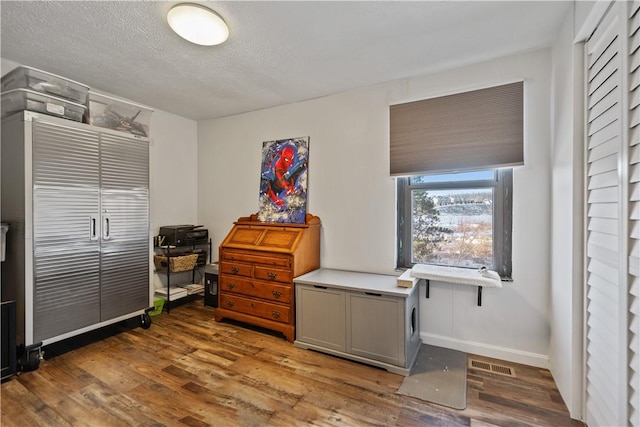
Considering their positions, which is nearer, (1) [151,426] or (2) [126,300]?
(1) [151,426]

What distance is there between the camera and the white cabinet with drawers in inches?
88.4

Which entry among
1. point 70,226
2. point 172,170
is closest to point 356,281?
point 70,226

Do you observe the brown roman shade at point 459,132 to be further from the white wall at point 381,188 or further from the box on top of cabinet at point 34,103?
the box on top of cabinet at point 34,103

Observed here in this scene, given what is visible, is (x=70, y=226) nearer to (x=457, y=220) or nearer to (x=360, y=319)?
(x=360, y=319)

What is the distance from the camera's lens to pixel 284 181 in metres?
3.45

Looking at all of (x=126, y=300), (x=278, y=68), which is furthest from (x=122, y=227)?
(x=278, y=68)

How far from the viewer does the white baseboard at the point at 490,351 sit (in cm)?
228

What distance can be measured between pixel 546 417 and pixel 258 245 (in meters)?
2.58

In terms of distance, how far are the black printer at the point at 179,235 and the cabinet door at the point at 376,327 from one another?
7.60 feet

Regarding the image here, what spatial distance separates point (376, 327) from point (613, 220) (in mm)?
1610

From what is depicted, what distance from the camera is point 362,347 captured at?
2.37 m

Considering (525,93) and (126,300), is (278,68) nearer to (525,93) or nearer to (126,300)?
(525,93)

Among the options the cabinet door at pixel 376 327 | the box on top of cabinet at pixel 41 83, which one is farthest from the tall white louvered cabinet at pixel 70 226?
the cabinet door at pixel 376 327

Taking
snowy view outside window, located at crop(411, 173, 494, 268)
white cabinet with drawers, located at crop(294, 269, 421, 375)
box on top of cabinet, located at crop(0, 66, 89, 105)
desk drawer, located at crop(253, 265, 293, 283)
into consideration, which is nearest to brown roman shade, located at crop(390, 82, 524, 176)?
snowy view outside window, located at crop(411, 173, 494, 268)
